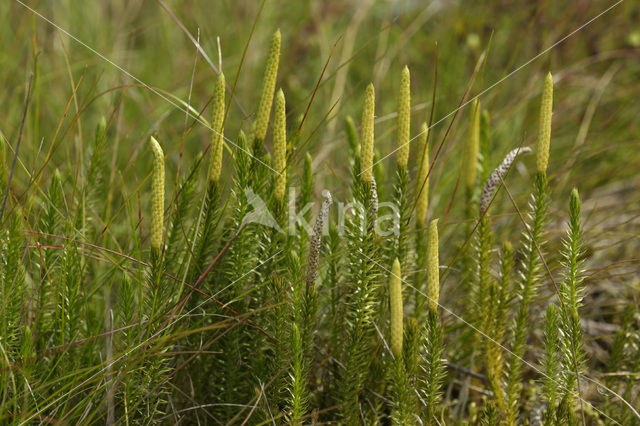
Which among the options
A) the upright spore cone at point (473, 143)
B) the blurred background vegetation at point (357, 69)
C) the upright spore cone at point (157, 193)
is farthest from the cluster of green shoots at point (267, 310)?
the blurred background vegetation at point (357, 69)

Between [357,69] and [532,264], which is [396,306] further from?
[357,69]

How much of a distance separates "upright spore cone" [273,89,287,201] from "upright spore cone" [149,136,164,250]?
247mm

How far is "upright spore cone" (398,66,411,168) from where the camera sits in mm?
1341

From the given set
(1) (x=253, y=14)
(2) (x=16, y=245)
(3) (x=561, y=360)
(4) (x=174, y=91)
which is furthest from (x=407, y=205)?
(1) (x=253, y=14)

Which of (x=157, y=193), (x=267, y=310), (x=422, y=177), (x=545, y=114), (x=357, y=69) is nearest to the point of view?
(x=157, y=193)

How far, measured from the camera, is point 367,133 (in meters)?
1.30

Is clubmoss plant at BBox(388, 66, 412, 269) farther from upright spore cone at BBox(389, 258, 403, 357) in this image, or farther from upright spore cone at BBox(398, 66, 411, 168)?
upright spore cone at BBox(389, 258, 403, 357)

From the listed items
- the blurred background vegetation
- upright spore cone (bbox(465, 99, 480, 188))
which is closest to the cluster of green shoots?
upright spore cone (bbox(465, 99, 480, 188))

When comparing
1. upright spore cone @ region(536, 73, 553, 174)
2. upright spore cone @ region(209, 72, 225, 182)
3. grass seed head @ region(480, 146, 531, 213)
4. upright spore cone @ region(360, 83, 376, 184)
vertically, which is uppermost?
upright spore cone @ region(536, 73, 553, 174)

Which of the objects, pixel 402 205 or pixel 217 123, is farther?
pixel 402 205

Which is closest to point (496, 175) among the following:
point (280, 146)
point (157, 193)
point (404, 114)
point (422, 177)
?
point (422, 177)

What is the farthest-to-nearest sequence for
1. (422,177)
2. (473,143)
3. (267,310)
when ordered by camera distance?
Answer: (473,143) < (422,177) < (267,310)

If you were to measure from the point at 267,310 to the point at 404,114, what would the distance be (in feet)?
1.78

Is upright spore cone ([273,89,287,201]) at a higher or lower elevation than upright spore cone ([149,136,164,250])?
higher
